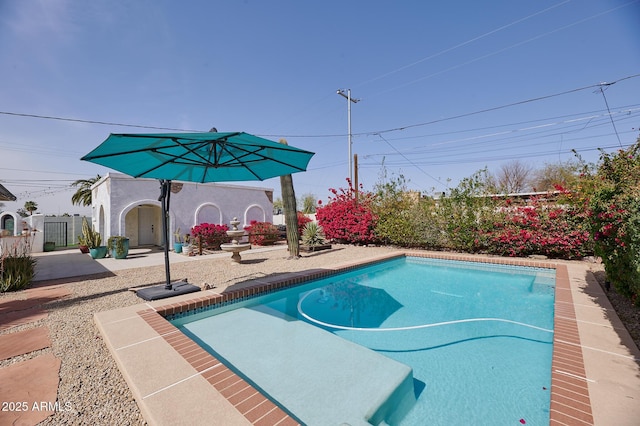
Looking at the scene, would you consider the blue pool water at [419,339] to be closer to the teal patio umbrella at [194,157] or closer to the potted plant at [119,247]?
the teal patio umbrella at [194,157]

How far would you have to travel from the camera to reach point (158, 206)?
50.1ft

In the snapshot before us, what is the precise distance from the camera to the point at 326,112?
24281 mm

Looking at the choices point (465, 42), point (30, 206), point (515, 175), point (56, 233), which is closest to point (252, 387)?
point (465, 42)

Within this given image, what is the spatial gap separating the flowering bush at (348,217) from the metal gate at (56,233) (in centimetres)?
1960

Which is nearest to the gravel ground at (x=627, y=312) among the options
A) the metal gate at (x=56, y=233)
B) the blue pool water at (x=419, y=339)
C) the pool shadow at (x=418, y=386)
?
the blue pool water at (x=419, y=339)

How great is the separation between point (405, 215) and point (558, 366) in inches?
402

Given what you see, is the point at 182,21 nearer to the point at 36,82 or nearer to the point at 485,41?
the point at 36,82

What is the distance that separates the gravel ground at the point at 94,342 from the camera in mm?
2234

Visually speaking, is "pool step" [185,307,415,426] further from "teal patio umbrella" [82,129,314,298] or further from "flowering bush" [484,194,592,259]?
"flowering bush" [484,194,592,259]

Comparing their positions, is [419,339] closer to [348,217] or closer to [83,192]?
[348,217]

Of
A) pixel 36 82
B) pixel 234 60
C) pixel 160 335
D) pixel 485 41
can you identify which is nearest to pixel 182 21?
pixel 234 60

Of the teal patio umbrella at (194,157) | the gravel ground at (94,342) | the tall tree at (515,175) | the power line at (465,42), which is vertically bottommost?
the gravel ground at (94,342)

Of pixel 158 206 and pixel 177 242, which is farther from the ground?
pixel 158 206

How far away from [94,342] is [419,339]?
4.79 meters
